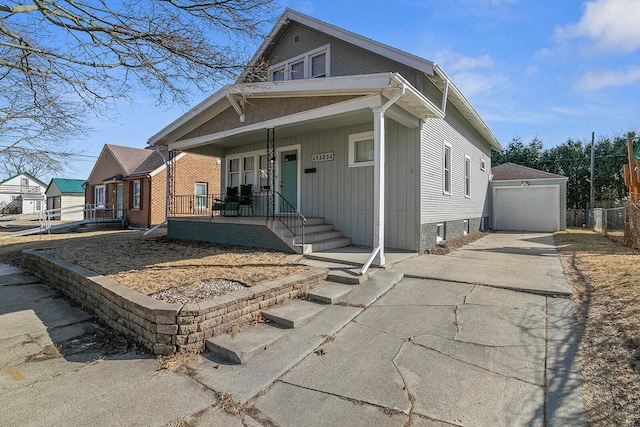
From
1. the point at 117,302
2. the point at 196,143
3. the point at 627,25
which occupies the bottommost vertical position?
the point at 117,302

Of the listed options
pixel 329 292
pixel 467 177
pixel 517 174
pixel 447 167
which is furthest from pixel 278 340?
pixel 517 174

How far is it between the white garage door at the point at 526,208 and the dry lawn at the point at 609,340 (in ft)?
36.1

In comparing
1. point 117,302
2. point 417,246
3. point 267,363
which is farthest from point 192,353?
point 417,246

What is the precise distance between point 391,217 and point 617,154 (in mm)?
25832

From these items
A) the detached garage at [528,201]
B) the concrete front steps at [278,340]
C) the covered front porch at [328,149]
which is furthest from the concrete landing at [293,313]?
the detached garage at [528,201]

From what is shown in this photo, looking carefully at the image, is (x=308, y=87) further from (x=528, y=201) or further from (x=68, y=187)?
(x=68, y=187)

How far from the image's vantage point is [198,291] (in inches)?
173

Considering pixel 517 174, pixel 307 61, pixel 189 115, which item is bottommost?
pixel 517 174

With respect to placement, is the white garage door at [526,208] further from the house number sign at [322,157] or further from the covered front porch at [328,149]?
the house number sign at [322,157]

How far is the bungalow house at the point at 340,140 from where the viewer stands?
655 cm

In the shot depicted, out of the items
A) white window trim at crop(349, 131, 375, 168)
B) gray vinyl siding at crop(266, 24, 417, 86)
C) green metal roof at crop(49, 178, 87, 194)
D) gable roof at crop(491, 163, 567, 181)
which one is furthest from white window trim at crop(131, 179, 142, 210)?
gable roof at crop(491, 163, 567, 181)

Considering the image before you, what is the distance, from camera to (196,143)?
10.1m

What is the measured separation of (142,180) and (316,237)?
14326 millimetres

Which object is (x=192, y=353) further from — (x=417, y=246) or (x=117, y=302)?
(x=417, y=246)
